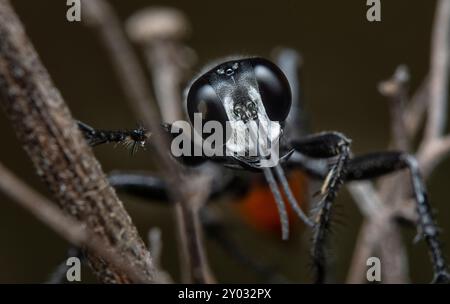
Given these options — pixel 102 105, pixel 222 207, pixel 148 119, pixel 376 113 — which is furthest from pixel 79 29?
pixel 148 119

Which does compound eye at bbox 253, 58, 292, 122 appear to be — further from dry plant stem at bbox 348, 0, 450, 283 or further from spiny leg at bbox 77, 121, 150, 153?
dry plant stem at bbox 348, 0, 450, 283

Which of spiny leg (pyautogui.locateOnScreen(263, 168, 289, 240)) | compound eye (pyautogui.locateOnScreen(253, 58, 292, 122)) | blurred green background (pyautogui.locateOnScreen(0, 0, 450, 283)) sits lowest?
spiny leg (pyautogui.locateOnScreen(263, 168, 289, 240))

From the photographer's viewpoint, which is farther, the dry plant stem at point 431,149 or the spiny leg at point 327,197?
the dry plant stem at point 431,149

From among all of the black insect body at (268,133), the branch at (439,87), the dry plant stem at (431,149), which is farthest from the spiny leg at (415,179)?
the branch at (439,87)

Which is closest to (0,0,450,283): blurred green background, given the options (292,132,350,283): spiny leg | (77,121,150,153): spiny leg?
(292,132,350,283): spiny leg

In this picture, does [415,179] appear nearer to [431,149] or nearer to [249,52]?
[431,149]

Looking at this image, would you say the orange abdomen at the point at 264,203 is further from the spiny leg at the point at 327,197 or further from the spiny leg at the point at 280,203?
the spiny leg at the point at 280,203
